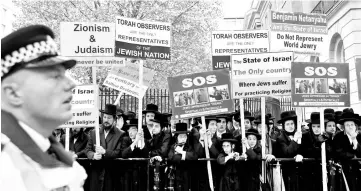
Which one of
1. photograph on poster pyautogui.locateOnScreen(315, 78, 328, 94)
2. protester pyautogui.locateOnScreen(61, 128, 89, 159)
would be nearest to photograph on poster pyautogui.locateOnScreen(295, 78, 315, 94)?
photograph on poster pyautogui.locateOnScreen(315, 78, 328, 94)

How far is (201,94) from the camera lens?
30.3 ft

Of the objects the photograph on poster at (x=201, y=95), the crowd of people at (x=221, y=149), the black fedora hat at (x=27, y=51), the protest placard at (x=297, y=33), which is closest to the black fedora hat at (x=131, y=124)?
the crowd of people at (x=221, y=149)

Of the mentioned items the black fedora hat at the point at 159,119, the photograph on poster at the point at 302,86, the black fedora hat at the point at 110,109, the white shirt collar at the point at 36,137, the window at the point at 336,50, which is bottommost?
the white shirt collar at the point at 36,137

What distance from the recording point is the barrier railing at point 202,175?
8961mm

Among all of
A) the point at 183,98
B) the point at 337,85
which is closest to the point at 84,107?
the point at 183,98

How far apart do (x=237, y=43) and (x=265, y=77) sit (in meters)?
1.37

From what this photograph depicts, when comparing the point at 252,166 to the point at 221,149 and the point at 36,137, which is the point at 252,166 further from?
the point at 36,137

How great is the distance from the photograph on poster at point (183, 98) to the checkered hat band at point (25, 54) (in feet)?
23.8

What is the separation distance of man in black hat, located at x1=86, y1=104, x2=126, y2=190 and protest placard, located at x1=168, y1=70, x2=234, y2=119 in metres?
1.24

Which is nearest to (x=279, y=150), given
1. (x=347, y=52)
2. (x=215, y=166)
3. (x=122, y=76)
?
(x=215, y=166)

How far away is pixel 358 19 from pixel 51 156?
17.6m

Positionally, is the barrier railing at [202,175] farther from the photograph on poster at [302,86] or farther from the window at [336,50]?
the window at [336,50]

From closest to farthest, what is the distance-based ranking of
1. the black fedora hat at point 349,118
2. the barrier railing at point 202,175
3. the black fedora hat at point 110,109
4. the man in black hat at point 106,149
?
the man in black hat at point 106,149
the barrier railing at point 202,175
the black fedora hat at point 349,118
the black fedora hat at point 110,109

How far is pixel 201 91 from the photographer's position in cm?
926
